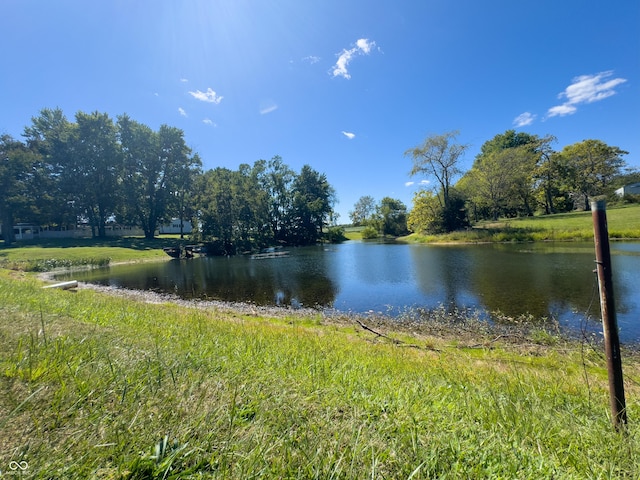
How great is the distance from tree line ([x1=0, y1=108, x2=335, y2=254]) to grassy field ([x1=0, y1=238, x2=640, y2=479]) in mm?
43168

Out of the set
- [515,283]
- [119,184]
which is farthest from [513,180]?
[119,184]

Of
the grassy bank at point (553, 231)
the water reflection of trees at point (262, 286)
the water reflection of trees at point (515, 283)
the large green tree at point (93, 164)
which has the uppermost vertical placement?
the large green tree at point (93, 164)

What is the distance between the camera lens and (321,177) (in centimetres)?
6962

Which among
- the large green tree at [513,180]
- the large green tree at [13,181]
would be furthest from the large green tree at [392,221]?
the large green tree at [13,181]

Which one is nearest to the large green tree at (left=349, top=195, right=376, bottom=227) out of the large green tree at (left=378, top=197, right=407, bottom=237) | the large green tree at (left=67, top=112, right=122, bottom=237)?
the large green tree at (left=378, top=197, right=407, bottom=237)

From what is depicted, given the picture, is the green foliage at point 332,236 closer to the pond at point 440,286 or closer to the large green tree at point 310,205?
the large green tree at point 310,205

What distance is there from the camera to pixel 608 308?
2891 mm

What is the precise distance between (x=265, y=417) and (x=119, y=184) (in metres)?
57.0

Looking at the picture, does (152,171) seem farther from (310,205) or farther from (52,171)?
(310,205)

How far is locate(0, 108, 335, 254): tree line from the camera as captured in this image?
42.2 meters

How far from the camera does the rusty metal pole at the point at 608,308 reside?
2.84 meters

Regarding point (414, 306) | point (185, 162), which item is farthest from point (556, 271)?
point (185, 162)

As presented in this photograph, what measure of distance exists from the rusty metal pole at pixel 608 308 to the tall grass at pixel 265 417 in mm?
253

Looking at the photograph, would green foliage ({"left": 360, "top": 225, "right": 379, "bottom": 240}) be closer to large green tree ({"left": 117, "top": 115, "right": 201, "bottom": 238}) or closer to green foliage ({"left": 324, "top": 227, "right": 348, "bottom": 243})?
green foliage ({"left": 324, "top": 227, "right": 348, "bottom": 243})
